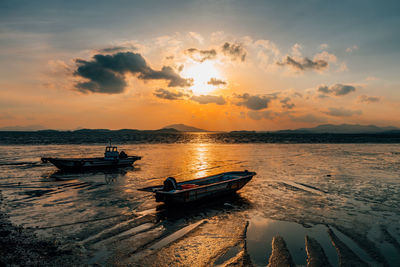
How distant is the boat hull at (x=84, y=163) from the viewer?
2802 cm

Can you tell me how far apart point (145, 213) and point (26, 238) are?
542cm

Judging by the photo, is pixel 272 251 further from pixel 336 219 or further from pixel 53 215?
pixel 53 215

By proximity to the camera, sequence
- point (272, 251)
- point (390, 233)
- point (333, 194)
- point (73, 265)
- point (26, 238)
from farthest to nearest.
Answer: point (333, 194) < point (390, 233) < point (26, 238) < point (272, 251) < point (73, 265)

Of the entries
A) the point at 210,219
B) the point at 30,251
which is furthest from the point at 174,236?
the point at 30,251

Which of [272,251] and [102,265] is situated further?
[272,251]

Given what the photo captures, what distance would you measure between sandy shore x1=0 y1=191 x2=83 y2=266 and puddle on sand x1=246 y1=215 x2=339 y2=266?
6.36m

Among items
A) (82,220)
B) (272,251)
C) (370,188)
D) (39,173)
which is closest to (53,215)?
(82,220)

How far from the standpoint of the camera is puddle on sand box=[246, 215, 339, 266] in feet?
29.0

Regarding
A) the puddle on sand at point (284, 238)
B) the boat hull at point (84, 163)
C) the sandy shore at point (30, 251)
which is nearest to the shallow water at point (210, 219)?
the puddle on sand at point (284, 238)

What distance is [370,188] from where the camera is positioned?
19859 millimetres

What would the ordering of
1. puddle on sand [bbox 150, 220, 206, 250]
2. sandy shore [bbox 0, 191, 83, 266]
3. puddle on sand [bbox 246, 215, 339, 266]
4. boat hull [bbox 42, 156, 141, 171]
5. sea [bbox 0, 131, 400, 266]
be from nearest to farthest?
1. sandy shore [bbox 0, 191, 83, 266]
2. puddle on sand [bbox 246, 215, 339, 266]
3. sea [bbox 0, 131, 400, 266]
4. puddle on sand [bbox 150, 220, 206, 250]
5. boat hull [bbox 42, 156, 141, 171]

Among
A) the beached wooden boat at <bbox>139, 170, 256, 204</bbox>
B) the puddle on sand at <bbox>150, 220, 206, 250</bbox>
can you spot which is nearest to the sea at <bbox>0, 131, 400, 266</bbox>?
the puddle on sand at <bbox>150, 220, 206, 250</bbox>

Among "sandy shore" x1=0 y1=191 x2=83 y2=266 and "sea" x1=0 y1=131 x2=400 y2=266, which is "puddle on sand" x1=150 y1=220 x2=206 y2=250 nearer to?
"sea" x1=0 y1=131 x2=400 y2=266

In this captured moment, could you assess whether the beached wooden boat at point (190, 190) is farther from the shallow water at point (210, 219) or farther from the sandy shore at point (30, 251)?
the sandy shore at point (30, 251)
